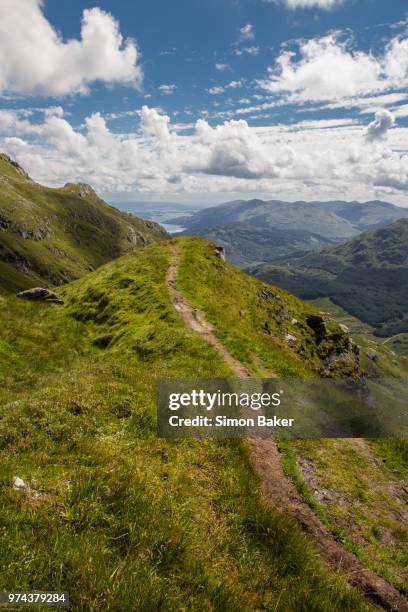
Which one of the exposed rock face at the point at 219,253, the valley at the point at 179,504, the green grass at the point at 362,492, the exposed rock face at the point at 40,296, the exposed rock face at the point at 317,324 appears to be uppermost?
the exposed rock face at the point at 219,253

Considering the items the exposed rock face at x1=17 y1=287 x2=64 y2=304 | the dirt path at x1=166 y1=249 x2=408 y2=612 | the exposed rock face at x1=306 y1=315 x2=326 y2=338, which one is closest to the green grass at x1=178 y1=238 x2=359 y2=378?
the exposed rock face at x1=306 y1=315 x2=326 y2=338

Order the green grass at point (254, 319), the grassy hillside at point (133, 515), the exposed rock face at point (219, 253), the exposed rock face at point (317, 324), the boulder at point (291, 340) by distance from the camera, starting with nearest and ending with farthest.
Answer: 1. the grassy hillside at point (133, 515)
2. the green grass at point (254, 319)
3. the boulder at point (291, 340)
4. the exposed rock face at point (317, 324)
5. the exposed rock face at point (219, 253)

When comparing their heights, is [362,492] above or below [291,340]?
above

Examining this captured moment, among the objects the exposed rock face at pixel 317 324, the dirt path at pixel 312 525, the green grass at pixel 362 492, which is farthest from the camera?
the exposed rock face at pixel 317 324

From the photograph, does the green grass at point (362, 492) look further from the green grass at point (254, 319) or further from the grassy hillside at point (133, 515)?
the green grass at point (254, 319)

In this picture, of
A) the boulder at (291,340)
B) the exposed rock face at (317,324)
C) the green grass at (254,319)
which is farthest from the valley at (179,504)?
the exposed rock face at (317,324)

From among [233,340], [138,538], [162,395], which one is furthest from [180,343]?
[138,538]

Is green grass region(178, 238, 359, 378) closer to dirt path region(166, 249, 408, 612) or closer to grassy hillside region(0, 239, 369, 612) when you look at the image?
grassy hillside region(0, 239, 369, 612)

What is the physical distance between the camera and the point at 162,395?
1628 centimetres

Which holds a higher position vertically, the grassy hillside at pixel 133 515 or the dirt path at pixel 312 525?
the grassy hillside at pixel 133 515

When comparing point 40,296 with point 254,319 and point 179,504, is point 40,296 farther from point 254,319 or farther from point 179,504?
point 179,504

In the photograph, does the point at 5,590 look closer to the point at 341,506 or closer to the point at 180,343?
the point at 341,506

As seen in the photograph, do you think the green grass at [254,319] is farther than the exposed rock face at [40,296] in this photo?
No

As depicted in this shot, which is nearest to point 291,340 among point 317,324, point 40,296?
point 317,324
